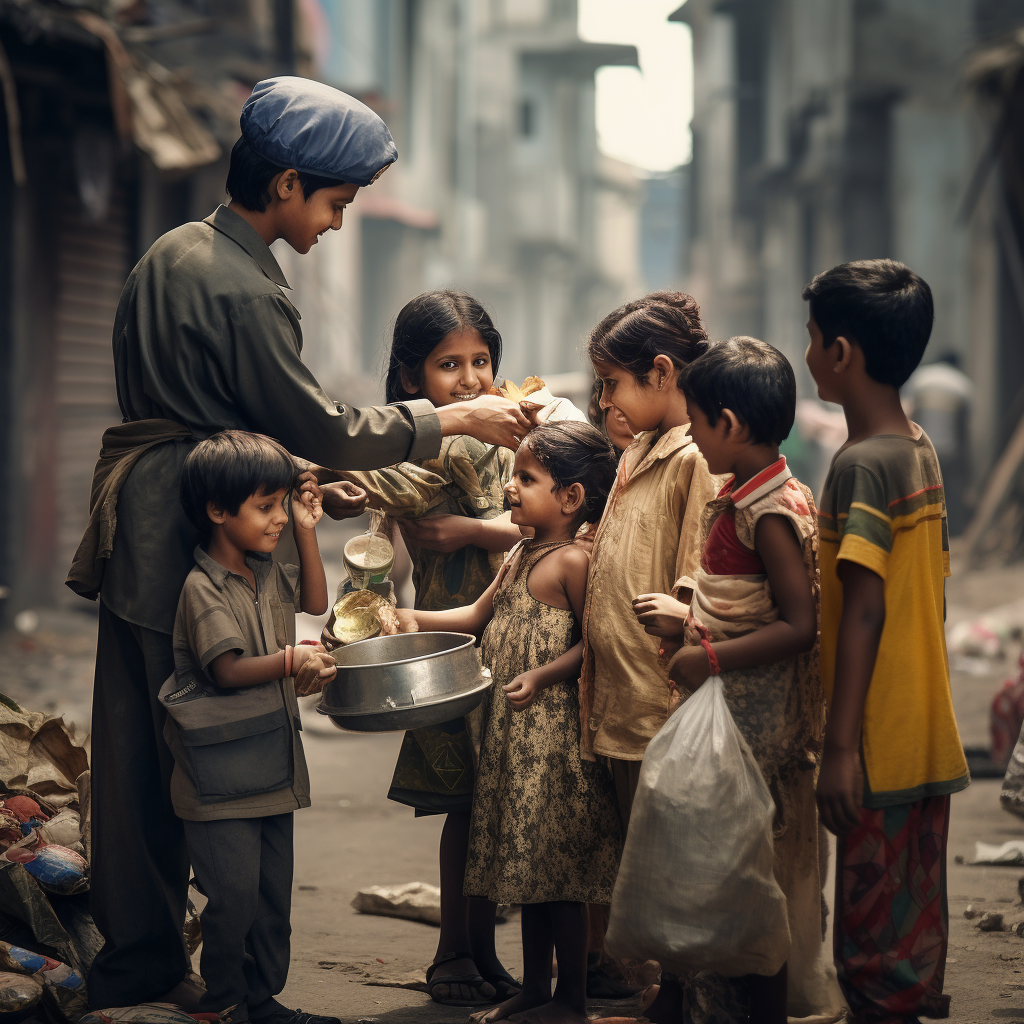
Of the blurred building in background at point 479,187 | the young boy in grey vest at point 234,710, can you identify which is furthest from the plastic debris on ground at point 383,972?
the blurred building in background at point 479,187

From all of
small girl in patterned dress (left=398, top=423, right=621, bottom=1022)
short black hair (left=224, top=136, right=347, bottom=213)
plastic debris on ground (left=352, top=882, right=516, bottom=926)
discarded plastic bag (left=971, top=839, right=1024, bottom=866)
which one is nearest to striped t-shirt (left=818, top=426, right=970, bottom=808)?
small girl in patterned dress (left=398, top=423, right=621, bottom=1022)

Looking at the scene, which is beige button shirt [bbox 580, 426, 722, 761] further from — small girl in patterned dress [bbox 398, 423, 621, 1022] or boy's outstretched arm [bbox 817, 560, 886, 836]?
boy's outstretched arm [bbox 817, 560, 886, 836]

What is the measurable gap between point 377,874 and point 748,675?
7.73ft

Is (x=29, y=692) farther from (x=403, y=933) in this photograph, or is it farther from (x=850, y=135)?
(x=850, y=135)

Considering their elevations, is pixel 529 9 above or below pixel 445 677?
above

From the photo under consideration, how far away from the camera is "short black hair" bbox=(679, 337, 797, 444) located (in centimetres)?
269

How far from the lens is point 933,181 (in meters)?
17.8

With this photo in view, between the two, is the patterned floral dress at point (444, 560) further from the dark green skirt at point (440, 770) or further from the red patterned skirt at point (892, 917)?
the red patterned skirt at point (892, 917)

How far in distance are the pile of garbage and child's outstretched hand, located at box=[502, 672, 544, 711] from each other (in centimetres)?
128

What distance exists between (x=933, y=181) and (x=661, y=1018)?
666 inches

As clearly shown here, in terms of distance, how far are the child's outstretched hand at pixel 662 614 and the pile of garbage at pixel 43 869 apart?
1675 millimetres

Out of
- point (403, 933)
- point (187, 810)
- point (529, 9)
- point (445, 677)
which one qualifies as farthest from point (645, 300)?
point (529, 9)

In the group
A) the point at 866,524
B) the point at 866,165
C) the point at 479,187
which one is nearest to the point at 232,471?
the point at 866,524

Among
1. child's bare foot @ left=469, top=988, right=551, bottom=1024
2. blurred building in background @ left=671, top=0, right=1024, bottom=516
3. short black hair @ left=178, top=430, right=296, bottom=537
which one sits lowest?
child's bare foot @ left=469, top=988, right=551, bottom=1024
